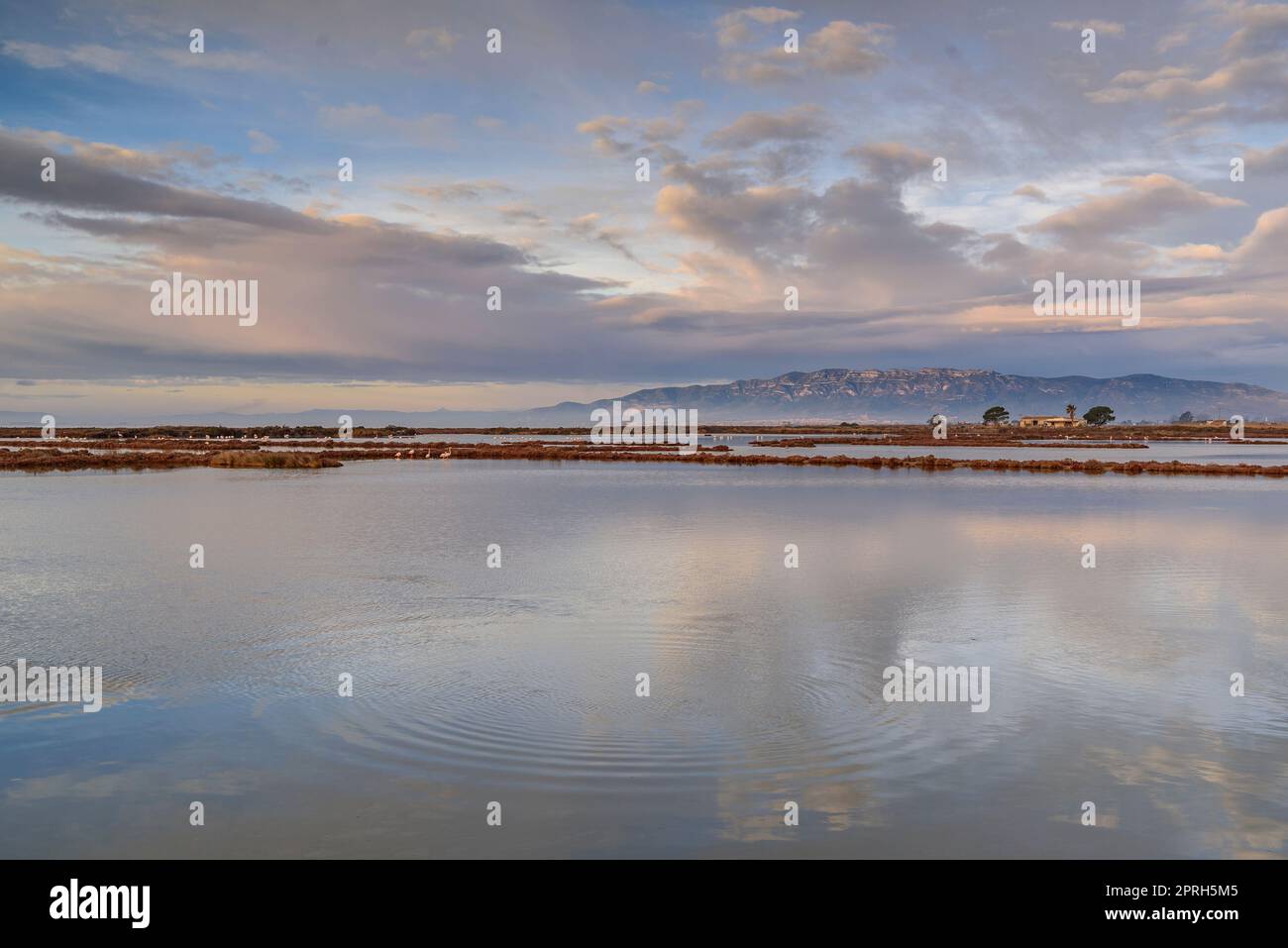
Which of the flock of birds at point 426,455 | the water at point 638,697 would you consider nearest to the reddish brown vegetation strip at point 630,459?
the flock of birds at point 426,455

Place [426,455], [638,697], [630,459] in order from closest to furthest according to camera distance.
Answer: [638,697], [630,459], [426,455]

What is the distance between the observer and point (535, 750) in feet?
26.2

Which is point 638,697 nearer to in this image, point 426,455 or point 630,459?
point 630,459

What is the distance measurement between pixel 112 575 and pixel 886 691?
1397 centimetres

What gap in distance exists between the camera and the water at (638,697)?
6.58 metres

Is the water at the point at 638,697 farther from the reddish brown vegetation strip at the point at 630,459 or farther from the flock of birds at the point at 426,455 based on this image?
the flock of birds at the point at 426,455

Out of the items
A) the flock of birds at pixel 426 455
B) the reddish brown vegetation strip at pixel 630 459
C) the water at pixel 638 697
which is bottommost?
the water at pixel 638 697

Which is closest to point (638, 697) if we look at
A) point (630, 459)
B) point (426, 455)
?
point (630, 459)

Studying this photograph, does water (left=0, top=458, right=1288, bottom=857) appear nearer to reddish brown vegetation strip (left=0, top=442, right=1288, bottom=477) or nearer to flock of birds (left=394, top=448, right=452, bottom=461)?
reddish brown vegetation strip (left=0, top=442, right=1288, bottom=477)

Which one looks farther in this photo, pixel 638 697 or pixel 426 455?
pixel 426 455

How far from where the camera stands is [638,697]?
955cm

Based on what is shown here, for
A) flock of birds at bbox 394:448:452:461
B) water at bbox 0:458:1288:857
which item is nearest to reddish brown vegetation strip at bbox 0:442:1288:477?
flock of birds at bbox 394:448:452:461

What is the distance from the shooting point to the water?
21.6 feet
